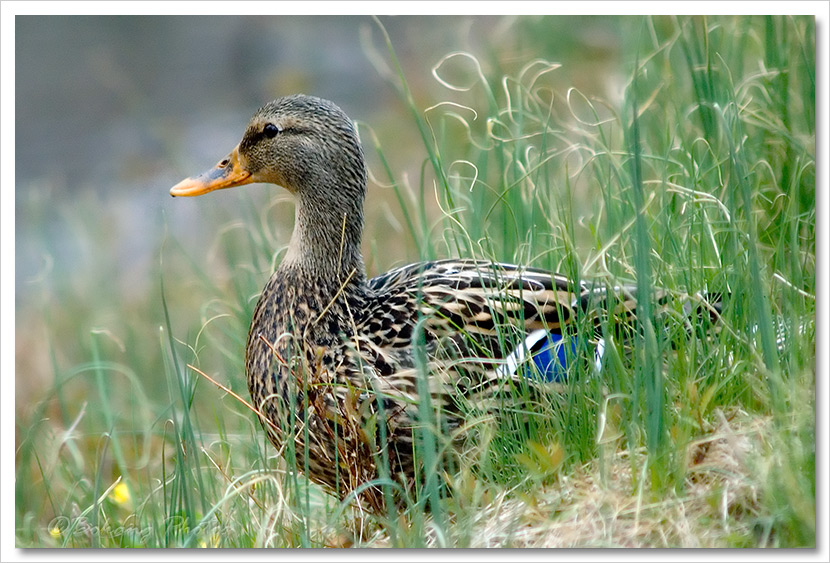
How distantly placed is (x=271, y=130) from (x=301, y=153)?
102 millimetres

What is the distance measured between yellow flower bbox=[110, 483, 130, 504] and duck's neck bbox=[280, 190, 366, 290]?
2.48 feet

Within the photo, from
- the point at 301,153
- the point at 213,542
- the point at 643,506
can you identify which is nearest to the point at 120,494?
the point at 213,542

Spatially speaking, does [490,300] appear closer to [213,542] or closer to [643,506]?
[643,506]

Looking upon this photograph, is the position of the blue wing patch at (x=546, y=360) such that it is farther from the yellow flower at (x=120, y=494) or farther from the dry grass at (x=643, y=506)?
the yellow flower at (x=120, y=494)

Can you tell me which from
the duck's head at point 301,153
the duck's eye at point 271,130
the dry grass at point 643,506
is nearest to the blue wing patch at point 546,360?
A: the dry grass at point 643,506

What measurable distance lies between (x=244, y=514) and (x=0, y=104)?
1.22 m

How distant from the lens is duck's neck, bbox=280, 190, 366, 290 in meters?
2.83

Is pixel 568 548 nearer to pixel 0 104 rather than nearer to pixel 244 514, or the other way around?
pixel 244 514

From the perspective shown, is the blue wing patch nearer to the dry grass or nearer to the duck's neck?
the dry grass

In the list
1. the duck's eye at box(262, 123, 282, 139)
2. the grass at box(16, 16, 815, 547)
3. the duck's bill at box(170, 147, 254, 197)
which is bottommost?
the grass at box(16, 16, 815, 547)

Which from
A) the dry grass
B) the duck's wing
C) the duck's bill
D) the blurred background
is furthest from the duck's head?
the dry grass

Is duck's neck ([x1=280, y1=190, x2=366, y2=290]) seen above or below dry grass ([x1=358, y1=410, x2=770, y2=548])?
above

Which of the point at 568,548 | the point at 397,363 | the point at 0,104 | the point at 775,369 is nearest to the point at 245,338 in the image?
the point at 397,363

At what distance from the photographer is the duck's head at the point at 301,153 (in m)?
2.82
